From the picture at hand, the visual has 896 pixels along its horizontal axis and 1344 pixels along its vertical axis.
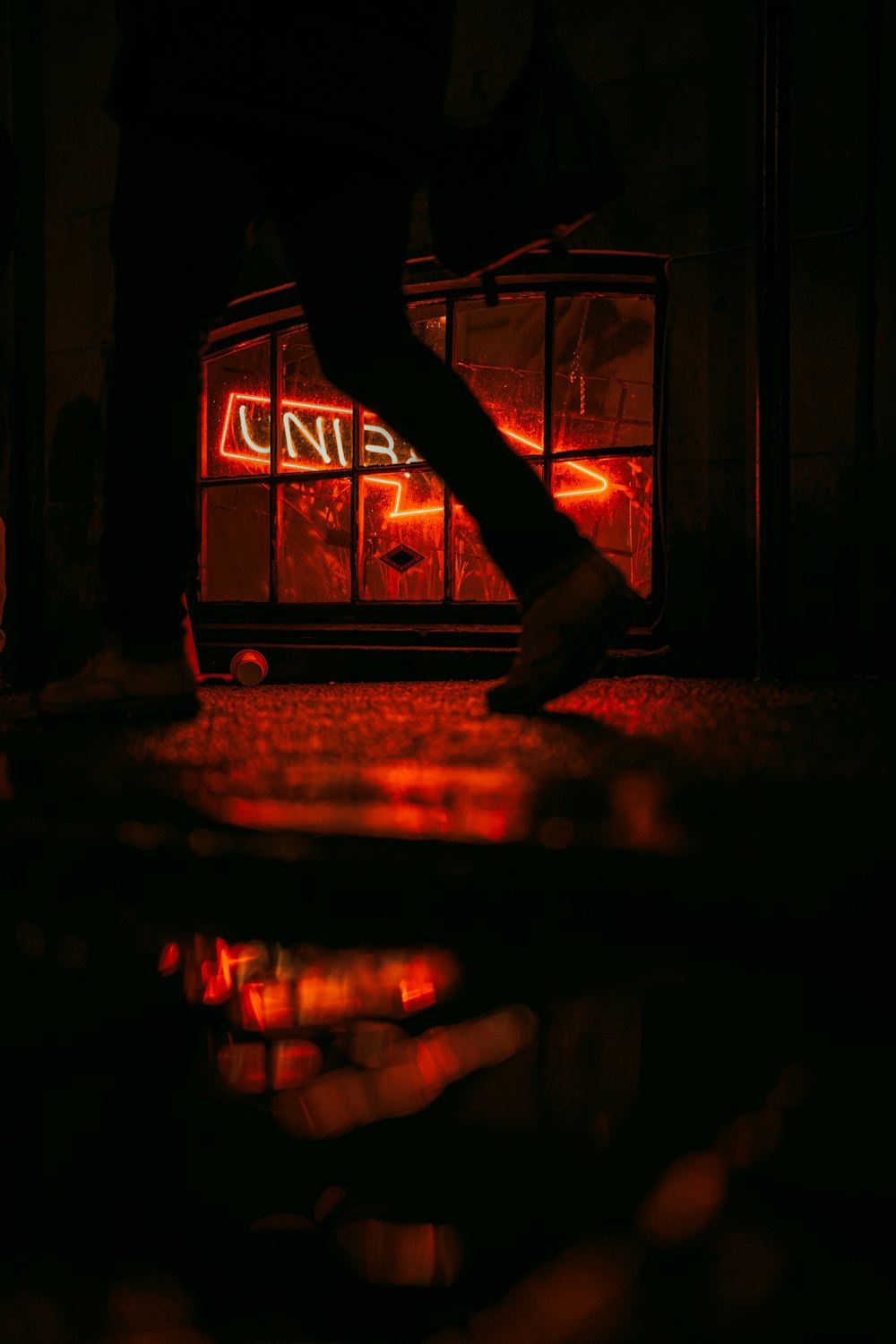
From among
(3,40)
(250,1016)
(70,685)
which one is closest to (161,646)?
(70,685)

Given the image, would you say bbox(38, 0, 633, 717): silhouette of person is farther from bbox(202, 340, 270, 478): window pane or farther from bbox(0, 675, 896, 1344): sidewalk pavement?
bbox(202, 340, 270, 478): window pane

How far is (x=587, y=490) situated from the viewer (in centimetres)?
421

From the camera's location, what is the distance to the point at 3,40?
507 cm

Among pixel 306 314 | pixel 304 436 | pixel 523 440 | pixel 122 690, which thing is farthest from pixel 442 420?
pixel 304 436

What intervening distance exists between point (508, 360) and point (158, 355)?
2873 mm

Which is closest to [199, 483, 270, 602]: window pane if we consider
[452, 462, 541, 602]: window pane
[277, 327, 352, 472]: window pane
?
[277, 327, 352, 472]: window pane

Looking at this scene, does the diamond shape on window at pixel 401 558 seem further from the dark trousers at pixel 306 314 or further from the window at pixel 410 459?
the dark trousers at pixel 306 314

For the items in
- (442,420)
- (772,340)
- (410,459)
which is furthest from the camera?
(410,459)

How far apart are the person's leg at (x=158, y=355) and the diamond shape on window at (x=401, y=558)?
8.87 feet

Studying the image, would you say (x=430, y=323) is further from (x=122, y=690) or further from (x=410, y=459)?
(x=122, y=690)

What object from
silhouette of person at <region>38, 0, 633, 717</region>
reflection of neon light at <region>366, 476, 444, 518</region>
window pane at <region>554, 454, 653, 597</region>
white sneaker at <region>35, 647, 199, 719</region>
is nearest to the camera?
silhouette of person at <region>38, 0, 633, 717</region>

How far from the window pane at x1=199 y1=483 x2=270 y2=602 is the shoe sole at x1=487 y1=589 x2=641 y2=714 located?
121 inches

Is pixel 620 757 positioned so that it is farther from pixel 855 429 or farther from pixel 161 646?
pixel 855 429

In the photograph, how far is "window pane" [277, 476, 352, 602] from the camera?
185 inches
